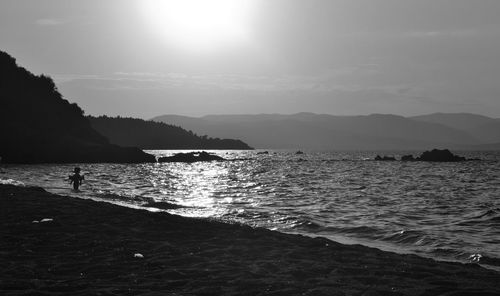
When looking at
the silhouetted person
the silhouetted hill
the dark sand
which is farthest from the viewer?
the silhouetted hill

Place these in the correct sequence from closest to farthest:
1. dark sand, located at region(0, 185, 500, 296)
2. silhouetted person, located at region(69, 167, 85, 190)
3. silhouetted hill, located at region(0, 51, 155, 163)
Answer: dark sand, located at region(0, 185, 500, 296) < silhouetted person, located at region(69, 167, 85, 190) < silhouetted hill, located at region(0, 51, 155, 163)

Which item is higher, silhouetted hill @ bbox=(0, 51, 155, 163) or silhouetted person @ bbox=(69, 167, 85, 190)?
silhouetted hill @ bbox=(0, 51, 155, 163)

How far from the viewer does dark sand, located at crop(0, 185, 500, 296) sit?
31.8ft

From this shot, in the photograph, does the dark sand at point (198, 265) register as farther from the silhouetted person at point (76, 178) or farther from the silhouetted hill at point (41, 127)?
the silhouetted hill at point (41, 127)

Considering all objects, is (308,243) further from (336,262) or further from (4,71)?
(4,71)

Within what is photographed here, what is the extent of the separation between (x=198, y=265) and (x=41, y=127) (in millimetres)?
106089

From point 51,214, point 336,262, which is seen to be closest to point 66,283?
point 336,262

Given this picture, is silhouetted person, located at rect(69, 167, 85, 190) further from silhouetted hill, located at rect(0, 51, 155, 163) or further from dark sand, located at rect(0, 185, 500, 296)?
silhouetted hill, located at rect(0, 51, 155, 163)

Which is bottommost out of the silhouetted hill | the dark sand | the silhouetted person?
the dark sand

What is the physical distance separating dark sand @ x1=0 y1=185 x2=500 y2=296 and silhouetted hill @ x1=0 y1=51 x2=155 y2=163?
287 ft

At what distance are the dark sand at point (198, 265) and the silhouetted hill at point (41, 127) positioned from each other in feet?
287


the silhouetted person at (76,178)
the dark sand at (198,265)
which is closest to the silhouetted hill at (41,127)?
the silhouetted person at (76,178)

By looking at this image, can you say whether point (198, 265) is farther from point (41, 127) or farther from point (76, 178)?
point (41, 127)

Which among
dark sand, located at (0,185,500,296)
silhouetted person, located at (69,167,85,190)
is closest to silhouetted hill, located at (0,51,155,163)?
silhouetted person, located at (69,167,85,190)
